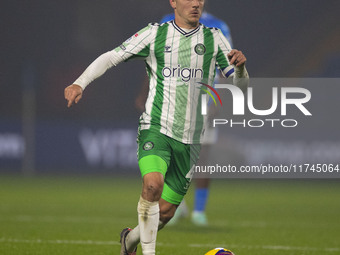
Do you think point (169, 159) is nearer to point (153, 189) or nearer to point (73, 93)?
point (153, 189)

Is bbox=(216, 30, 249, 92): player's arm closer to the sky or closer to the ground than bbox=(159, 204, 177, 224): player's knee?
closer to the sky

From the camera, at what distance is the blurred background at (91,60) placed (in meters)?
15.7

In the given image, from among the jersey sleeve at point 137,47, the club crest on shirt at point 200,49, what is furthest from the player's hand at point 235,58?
the jersey sleeve at point 137,47

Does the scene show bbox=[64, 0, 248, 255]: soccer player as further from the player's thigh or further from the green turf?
the green turf

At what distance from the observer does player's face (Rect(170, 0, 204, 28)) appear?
17.7 feet

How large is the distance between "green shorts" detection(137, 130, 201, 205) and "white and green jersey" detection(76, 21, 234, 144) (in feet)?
0.18

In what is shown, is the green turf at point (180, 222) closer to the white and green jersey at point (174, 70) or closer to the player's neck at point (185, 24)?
the white and green jersey at point (174, 70)

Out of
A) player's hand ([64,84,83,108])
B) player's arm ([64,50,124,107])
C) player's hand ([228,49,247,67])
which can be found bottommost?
player's hand ([64,84,83,108])

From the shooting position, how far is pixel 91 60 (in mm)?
17188

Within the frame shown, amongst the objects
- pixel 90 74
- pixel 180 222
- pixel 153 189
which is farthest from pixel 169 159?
pixel 180 222

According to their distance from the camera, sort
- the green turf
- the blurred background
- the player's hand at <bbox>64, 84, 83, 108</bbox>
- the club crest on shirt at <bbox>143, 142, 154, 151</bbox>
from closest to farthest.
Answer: the player's hand at <bbox>64, 84, 83, 108</bbox> < the club crest on shirt at <bbox>143, 142, 154, 151</bbox> < the green turf < the blurred background

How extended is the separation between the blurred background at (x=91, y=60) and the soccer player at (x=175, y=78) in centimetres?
987

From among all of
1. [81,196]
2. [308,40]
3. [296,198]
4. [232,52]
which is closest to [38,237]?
[232,52]

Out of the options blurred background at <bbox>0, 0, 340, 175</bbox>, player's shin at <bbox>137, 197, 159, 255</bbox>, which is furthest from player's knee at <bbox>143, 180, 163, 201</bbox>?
blurred background at <bbox>0, 0, 340, 175</bbox>
